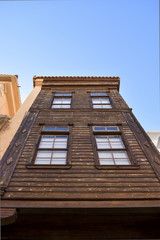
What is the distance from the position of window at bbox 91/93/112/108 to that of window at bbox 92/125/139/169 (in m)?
2.49

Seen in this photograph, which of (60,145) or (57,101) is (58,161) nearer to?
(60,145)

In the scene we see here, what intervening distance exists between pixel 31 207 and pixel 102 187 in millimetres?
1813

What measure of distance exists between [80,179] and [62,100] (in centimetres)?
618

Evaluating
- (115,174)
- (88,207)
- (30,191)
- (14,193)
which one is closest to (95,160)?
(115,174)

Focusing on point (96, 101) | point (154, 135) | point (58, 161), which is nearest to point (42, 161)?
point (58, 161)

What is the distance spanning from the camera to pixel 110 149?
596 cm

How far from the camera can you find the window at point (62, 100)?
9578 millimetres

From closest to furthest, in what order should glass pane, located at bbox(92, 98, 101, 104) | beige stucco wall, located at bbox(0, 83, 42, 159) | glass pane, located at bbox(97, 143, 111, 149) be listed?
beige stucco wall, located at bbox(0, 83, 42, 159), glass pane, located at bbox(97, 143, 111, 149), glass pane, located at bbox(92, 98, 101, 104)

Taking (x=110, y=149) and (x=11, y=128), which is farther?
(x=11, y=128)

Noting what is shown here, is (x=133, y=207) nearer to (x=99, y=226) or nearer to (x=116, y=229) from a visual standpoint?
(x=116, y=229)

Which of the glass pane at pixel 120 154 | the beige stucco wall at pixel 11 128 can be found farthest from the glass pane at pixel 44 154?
the glass pane at pixel 120 154

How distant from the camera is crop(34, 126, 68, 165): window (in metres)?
5.52

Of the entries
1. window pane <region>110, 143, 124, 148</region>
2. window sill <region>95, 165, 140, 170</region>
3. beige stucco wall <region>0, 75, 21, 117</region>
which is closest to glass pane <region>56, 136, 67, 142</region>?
window pane <region>110, 143, 124, 148</region>

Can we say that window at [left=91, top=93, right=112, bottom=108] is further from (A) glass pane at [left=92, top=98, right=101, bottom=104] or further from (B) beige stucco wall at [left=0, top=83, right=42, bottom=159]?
(B) beige stucco wall at [left=0, top=83, right=42, bottom=159]
